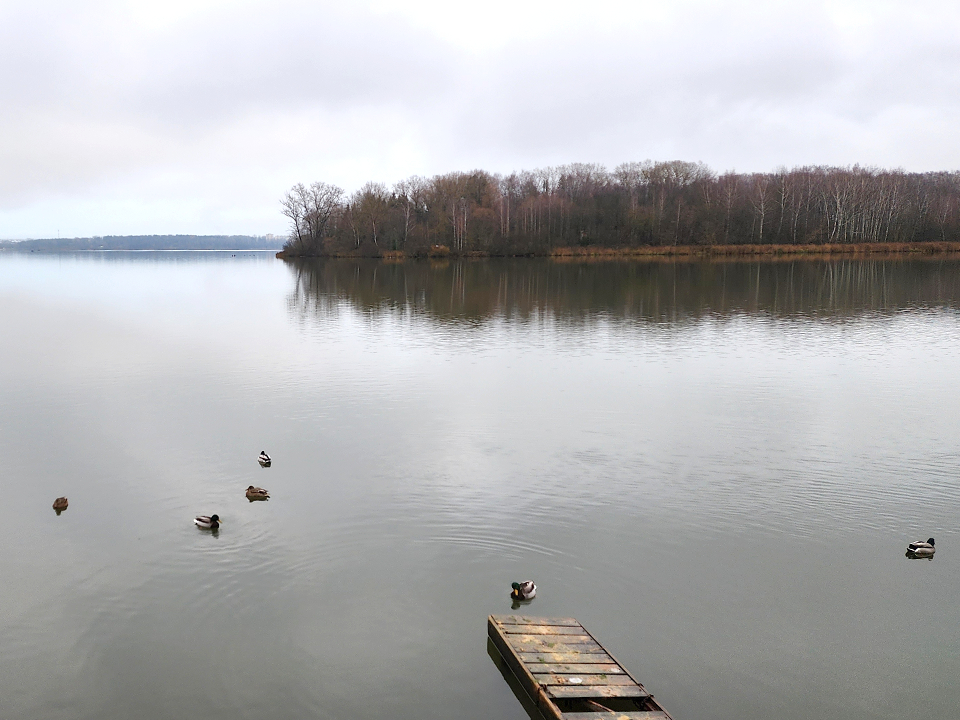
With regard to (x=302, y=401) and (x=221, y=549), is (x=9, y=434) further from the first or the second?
(x=221, y=549)

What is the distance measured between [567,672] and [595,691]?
42cm

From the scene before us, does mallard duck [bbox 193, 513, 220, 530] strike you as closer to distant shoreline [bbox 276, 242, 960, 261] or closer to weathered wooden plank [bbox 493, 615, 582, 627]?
weathered wooden plank [bbox 493, 615, 582, 627]

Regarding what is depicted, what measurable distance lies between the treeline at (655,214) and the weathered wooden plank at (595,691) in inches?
3808

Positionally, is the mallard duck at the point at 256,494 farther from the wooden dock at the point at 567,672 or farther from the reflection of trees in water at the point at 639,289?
the reflection of trees in water at the point at 639,289

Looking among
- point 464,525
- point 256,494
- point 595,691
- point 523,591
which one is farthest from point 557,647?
point 256,494

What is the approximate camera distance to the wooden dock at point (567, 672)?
7.48 meters

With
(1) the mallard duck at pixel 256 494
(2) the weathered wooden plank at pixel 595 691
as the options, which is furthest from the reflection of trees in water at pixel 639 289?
(2) the weathered wooden plank at pixel 595 691

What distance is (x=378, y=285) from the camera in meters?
59.0

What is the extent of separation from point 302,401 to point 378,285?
39.1 metres

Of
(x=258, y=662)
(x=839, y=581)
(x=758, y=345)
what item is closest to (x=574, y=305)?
(x=758, y=345)

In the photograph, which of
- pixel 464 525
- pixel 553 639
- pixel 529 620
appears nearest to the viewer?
Result: pixel 553 639

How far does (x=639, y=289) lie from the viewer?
170ft

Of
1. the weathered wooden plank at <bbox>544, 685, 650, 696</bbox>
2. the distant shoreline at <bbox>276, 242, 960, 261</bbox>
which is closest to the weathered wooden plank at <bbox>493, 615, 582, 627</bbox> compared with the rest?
the weathered wooden plank at <bbox>544, 685, 650, 696</bbox>

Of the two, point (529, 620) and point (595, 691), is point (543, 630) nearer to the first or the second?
point (529, 620)
